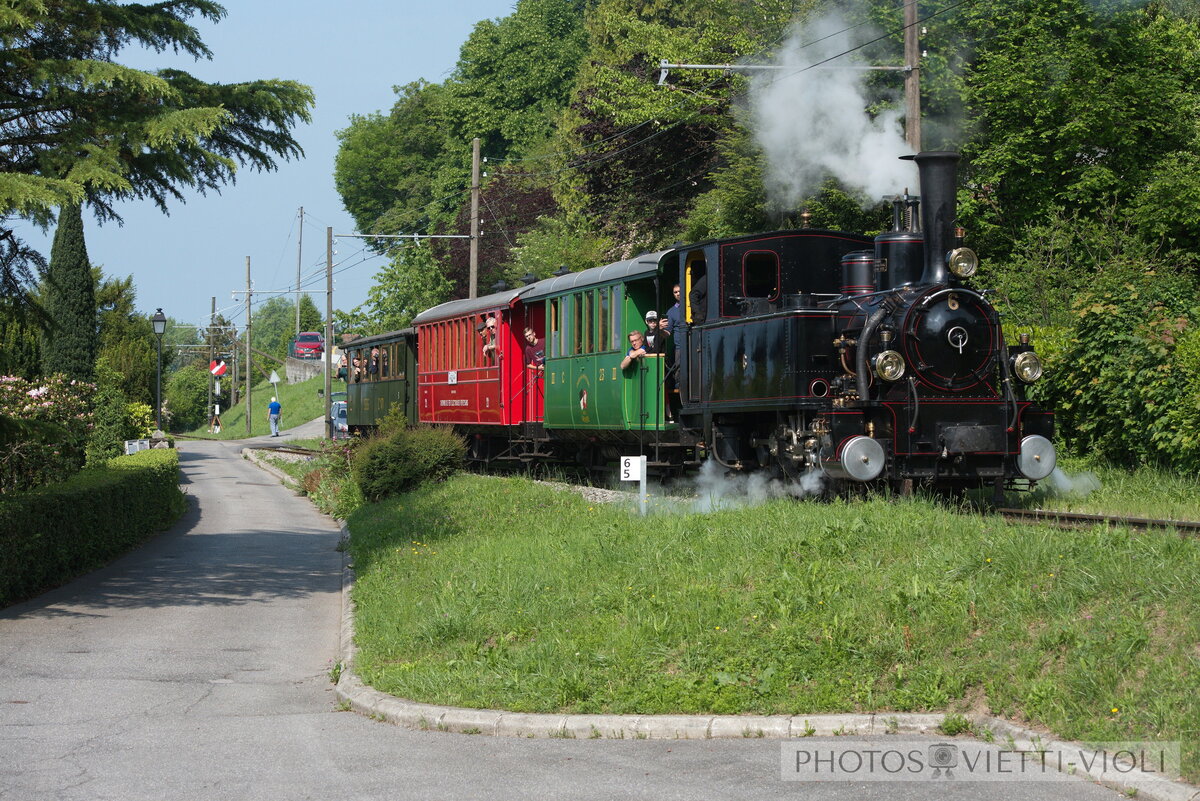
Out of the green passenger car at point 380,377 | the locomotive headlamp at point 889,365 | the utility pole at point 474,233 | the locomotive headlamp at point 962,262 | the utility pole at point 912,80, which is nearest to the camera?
the locomotive headlamp at point 889,365

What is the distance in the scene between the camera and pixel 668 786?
5.97 m

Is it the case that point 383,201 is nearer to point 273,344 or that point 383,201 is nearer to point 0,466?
point 0,466

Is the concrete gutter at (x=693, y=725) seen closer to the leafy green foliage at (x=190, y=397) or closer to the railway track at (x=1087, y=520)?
the railway track at (x=1087, y=520)

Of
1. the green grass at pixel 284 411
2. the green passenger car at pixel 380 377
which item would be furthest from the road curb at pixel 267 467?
the green grass at pixel 284 411

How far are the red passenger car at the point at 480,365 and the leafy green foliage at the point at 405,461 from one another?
124 centimetres

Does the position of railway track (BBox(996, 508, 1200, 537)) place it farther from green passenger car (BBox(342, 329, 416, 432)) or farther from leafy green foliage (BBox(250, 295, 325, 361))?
leafy green foliage (BBox(250, 295, 325, 361))

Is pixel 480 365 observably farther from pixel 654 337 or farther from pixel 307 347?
pixel 307 347

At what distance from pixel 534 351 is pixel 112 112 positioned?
39.1 feet

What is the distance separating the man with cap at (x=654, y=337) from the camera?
16.8m

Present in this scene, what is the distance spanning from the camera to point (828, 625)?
25.4 feet

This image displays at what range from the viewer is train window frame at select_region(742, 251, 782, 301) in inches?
564

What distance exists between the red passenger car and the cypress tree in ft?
28.5

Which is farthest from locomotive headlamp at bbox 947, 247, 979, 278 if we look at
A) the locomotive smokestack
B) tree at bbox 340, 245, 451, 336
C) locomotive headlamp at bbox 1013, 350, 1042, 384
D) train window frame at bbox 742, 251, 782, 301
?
tree at bbox 340, 245, 451, 336

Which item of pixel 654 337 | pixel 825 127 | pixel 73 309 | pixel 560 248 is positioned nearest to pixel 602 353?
pixel 654 337
